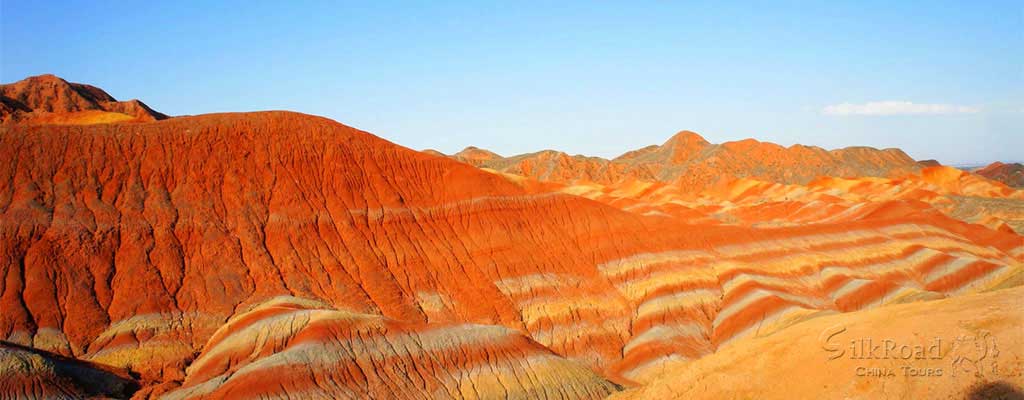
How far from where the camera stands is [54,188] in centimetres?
4416

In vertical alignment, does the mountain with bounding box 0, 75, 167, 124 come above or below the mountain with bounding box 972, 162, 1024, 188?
above

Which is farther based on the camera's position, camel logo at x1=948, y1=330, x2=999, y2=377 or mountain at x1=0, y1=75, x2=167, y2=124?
mountain at x1=0, y1=75, x2=167, y2=124

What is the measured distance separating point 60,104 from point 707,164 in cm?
11580

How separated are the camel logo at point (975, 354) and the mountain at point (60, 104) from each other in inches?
2840

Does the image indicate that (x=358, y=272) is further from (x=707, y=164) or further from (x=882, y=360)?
(x=707, y=164)

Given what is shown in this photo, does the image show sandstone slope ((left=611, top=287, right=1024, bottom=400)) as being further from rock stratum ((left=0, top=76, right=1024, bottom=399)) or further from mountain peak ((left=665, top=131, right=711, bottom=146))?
mountain peak ((left=665, top=131, right=711, bottom=146))

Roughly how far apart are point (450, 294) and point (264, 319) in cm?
1492

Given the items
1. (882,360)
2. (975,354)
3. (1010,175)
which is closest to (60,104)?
(882,360)

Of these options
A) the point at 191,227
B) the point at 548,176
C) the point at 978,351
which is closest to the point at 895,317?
the point at 978,351

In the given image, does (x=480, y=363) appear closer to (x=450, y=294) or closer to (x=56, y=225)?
(x=450, y=294)

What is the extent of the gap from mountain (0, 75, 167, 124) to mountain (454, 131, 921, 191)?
233ft

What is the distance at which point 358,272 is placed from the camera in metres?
47.9
